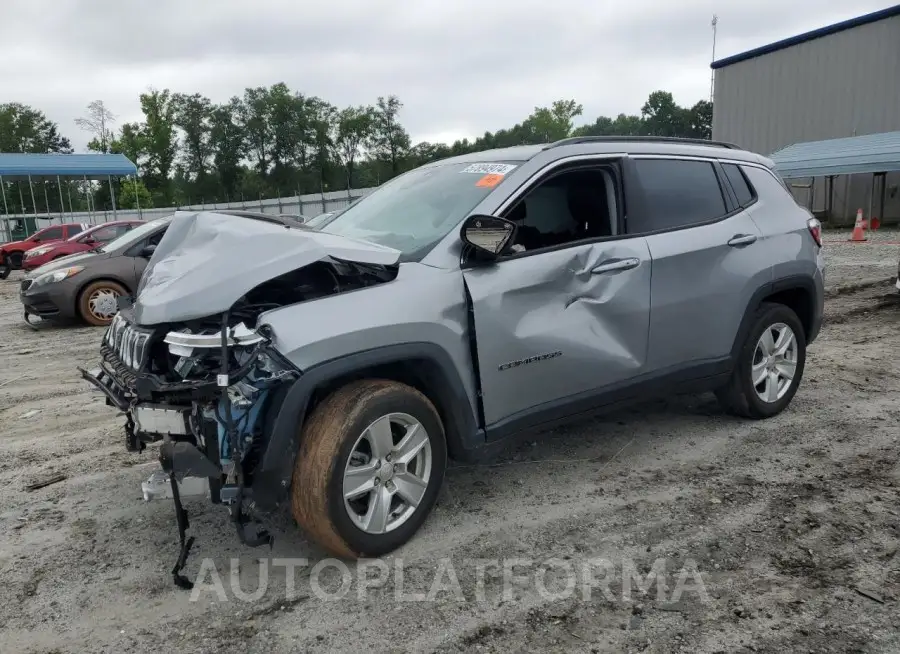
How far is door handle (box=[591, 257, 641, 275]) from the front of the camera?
3723 millimetres

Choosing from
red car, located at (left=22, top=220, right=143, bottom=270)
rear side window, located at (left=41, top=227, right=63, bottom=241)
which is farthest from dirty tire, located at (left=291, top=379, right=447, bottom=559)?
rear side window, located at (left=41, top=227, right=63, bottom=241)

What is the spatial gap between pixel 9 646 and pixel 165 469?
0.83m

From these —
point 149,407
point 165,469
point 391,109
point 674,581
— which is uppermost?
point 391,109

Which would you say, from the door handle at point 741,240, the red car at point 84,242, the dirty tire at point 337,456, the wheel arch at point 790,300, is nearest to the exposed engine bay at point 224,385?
the dirty tire at point 337,456

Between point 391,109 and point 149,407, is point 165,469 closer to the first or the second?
point 149,407

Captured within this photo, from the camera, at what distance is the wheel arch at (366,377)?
2748mm

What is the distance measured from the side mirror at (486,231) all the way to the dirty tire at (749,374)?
2.14 m

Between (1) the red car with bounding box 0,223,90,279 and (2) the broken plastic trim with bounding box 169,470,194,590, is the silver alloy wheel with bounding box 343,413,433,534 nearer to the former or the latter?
(2) the broken plastic trim with bounding box 169,470,194,590

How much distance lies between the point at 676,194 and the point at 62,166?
33.2 meters

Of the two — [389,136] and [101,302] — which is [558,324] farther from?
[389,136]

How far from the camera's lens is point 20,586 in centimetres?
303

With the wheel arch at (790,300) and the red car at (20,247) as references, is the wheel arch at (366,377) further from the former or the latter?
the red car at (20,247)

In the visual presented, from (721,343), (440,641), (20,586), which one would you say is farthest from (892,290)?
(20,586)
